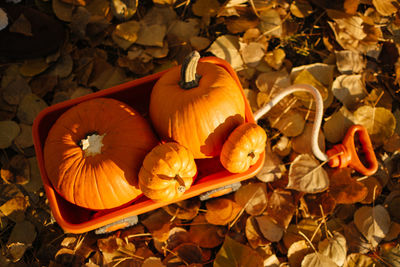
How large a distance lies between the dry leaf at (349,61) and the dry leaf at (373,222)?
2.09ft

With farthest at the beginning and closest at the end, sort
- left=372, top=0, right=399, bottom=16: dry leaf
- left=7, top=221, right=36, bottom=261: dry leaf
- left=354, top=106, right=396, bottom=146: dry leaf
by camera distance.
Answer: left=372, top=0, right=399, bottom=16: dry leaf, left=354, top=106, right=396, bottom=146: dry leaf, left=7, top=221, right=36, bottom=261: dry leaf

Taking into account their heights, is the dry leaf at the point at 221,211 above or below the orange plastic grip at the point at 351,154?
below

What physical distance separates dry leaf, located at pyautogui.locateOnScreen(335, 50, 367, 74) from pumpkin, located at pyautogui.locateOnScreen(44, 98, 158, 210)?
991 millimetres

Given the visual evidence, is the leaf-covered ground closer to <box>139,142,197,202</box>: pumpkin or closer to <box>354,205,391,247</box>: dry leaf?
<box>354,205,391,247</box>: dry leaf

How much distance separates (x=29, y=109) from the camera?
1.47m

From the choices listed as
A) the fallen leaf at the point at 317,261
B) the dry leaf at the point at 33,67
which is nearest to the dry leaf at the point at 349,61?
the fallen leaf at the point at 317,261

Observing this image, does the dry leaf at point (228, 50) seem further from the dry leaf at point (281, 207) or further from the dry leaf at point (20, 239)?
the dry leaf at point (20, 239)

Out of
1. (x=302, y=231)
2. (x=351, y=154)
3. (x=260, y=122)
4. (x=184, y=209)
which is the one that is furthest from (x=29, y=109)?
(x=351, y=154)

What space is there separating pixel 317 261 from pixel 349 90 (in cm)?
77

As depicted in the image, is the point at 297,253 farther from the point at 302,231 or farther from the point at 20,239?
the point at 20,239

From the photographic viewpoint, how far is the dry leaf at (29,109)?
1463mm

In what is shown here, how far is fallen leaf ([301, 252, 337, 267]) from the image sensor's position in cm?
128

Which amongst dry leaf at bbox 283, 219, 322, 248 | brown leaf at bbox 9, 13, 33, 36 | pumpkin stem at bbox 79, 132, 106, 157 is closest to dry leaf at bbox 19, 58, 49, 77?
brown leaf at bbox 9, 13, 33, 36

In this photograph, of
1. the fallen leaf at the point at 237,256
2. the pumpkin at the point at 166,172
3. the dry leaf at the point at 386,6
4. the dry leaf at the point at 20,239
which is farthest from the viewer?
the dry leaf at the point at 386,6
